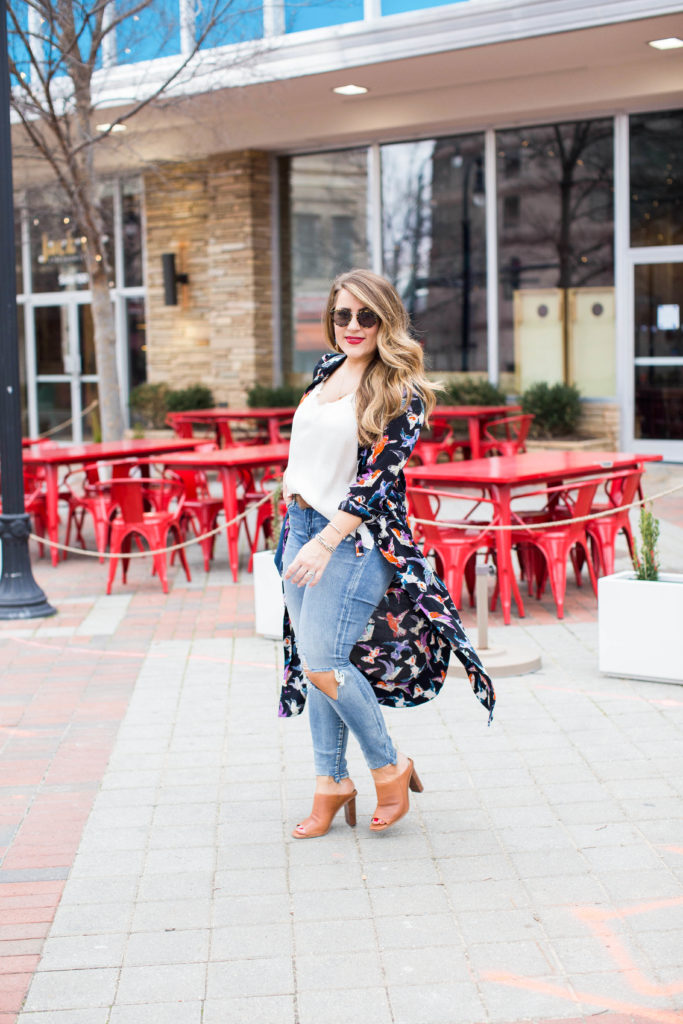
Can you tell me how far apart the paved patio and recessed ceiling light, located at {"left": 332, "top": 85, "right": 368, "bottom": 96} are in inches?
368

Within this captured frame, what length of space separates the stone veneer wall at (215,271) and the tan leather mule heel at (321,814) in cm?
1317

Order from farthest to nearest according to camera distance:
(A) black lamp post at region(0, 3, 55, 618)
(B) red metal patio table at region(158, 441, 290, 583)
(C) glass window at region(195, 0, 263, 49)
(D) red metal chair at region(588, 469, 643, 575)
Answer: (C) glass window at region(195, 0, 263, 49) → (B) red metal patio table at region(158, 441, 290, 583) → (D) red metal chair at region(588, 469, 643, 575) → (A) black lamp post at region(0, 3, 55, 618)

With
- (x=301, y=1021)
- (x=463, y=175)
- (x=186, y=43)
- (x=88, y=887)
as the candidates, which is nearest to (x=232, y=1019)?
(x=301, y=1021)

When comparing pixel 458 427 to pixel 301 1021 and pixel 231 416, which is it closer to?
pixel 231 416

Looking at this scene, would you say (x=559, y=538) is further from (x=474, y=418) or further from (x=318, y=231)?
(x=318, y=231)

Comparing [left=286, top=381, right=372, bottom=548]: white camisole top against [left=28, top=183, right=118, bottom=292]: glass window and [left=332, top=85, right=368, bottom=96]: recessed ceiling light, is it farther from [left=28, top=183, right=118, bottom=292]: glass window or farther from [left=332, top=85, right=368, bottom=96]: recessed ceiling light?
[left=28, top=183, right=118, bottom=292]: glass window

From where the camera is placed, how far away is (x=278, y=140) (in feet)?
54.1

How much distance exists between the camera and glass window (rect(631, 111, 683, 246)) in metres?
14.0

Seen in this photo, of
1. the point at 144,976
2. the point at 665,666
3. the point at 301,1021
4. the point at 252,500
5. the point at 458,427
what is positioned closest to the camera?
the point at 301,1021

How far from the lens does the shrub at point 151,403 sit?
58.2 ft

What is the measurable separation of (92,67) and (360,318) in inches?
360

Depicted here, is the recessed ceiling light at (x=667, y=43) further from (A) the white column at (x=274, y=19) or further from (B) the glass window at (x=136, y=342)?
(B) the glass window at (x=136, y=342)

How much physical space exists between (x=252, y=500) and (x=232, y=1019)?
6712 millimetres

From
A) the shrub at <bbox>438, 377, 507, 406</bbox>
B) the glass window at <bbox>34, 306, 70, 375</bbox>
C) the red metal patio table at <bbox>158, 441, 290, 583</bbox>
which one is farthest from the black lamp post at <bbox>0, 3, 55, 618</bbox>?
the glass window at <bbox>34, 306, 70, 375</bbox>
